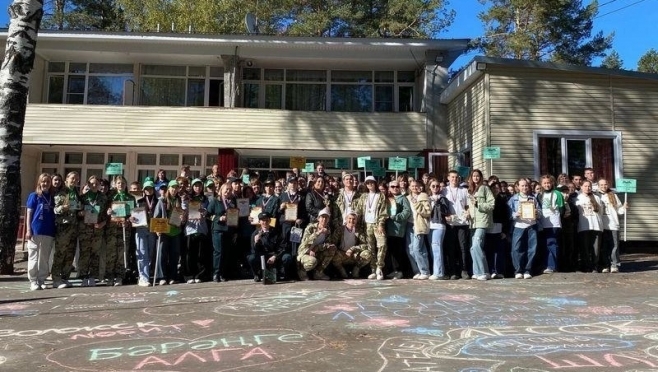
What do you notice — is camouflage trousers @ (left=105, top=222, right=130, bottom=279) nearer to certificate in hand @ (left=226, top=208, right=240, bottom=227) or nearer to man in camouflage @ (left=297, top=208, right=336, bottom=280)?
certificate in hand @ (left=226, top=208, right=240, bottom=227)

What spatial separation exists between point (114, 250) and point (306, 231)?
3.39m

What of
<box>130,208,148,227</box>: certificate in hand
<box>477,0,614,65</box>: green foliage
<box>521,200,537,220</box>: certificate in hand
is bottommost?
<box>130,208,148,227</box>: certificate in hand

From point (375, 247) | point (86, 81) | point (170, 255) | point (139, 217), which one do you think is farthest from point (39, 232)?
point (86, 81)

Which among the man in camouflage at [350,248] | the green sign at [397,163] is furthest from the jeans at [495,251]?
the green sign at [397,163]

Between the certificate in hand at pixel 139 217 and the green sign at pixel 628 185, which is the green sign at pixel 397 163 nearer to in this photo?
the green sign at pixel 628 185

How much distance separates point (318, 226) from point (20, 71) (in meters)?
6.79

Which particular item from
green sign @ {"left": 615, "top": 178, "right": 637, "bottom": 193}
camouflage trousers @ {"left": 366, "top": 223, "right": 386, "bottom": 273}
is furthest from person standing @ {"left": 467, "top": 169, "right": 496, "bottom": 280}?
green sign @ {"left": 615, "top": 178, "right": 637, "bottom": 193}

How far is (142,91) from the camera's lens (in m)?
20.8

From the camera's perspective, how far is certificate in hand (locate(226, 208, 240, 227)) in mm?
9727

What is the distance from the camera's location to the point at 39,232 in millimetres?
9031

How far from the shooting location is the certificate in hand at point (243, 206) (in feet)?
32.7

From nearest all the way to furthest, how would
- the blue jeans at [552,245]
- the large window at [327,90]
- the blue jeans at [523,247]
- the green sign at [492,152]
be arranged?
1. the blue jeans at [523,247]
2. the blue jeans at [552,245]
3. the green sign at [492,152]
4. the large window at [327,90]

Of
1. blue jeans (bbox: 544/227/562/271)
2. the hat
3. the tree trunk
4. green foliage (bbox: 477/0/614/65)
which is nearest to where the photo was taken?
the hat

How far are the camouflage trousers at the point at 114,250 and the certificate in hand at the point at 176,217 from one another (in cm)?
94
